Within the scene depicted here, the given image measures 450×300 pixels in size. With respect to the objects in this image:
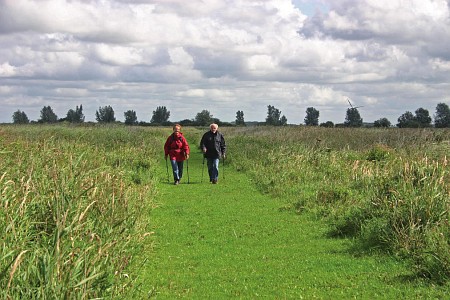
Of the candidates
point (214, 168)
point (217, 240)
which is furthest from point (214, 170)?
point (217, 240)

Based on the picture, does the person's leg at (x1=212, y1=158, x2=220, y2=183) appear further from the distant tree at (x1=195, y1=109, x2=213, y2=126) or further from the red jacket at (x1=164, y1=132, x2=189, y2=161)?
the distant tree at (x1=195, y1=109, x2=213, y2=126)

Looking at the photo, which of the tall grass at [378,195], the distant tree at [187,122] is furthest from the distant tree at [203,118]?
the tall grass at [378,195]

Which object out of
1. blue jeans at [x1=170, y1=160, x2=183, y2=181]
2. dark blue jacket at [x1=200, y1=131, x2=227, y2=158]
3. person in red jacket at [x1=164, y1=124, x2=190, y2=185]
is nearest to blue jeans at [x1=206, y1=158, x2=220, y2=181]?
dark blue jacket at [x1=200, y1=131, x2=227, y2=158]

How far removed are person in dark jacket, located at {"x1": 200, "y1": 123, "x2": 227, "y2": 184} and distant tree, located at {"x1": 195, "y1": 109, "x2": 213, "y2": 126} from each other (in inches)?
4004

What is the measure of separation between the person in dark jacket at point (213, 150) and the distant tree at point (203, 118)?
101696 millimetres

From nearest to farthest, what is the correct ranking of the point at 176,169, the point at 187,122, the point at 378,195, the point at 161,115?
1. the point at 378,195
2. the point at 176,169
3. the point at 187,122
4. the point at 161,115

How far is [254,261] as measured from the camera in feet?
34.3

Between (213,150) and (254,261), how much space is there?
1274 centimetres

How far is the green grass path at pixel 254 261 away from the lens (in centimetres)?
859

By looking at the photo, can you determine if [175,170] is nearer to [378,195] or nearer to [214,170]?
[214,170]

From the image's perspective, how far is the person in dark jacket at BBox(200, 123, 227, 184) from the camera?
22766 mm

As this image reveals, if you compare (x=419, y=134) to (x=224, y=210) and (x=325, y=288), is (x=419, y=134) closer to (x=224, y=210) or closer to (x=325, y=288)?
(x=224, y=210)

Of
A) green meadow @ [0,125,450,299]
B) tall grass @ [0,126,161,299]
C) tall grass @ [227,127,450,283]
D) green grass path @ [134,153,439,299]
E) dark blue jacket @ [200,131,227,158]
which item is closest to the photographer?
tall grass @ [0,126,161,299]

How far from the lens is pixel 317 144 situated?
3077 centimetres
